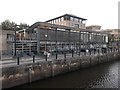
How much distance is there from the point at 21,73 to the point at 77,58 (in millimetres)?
9687

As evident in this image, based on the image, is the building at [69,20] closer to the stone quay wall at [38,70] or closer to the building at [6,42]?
the building at [6,42]

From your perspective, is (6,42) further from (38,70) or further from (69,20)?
(69,20)

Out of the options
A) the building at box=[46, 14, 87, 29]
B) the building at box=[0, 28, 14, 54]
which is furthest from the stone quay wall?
the building at box=[46, 14, 87, 29]

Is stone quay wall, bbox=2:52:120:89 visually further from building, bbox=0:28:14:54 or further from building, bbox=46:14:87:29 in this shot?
building, bbox=46:14:87:29

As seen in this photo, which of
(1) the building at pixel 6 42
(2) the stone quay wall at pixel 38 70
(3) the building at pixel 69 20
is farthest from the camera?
(3) the building at pixel 69 20

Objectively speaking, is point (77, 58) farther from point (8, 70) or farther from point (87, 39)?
point (87, 39)

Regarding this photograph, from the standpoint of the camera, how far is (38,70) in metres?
14.6

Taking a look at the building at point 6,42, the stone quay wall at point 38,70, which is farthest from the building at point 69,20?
the stone quay wall at point 38,70

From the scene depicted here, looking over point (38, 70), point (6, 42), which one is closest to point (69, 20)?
point (6, 42)

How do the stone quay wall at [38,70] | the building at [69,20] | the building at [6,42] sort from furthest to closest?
the building at [69,20] → the building at [6,42] → the stone quay wall at [38,70]

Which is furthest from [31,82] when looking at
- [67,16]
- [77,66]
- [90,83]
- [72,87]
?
[67,16]

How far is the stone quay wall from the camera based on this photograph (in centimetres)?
1216

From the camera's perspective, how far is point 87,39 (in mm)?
34156

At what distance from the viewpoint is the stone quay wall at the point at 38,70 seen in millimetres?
12160
